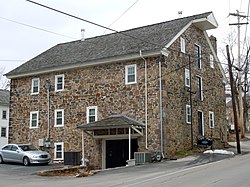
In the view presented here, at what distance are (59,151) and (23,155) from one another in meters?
3.39

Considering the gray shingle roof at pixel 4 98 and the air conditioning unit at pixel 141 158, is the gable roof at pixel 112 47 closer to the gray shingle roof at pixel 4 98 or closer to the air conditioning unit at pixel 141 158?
the air conditioning unit at pixel 141 158

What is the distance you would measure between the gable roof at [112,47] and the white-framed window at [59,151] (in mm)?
5499

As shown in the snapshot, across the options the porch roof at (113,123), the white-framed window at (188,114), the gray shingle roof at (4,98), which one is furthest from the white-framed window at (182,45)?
the gray shingle roof at (4,98)

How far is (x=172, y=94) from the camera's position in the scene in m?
27.7

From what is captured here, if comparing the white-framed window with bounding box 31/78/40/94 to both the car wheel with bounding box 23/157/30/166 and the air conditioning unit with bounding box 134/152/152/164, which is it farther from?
the air conditioning unit with bounding box 134/152/152/164

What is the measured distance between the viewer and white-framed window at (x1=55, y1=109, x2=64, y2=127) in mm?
31281

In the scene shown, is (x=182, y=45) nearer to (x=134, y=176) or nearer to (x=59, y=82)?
(x=59, y=82)

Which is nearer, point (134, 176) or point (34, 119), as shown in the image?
point (134, 176)

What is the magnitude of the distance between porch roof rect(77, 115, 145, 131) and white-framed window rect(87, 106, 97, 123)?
1523 mm

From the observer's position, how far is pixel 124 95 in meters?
28.3

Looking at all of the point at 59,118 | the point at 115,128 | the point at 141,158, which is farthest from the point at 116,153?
the point at 59,118

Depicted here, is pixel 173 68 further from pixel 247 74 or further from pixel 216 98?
pixel 247 74

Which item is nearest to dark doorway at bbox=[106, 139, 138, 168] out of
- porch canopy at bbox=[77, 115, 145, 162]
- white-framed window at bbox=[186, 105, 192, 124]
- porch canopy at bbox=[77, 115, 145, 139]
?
porch canopy at bbox=[77, 115, 145, 162]

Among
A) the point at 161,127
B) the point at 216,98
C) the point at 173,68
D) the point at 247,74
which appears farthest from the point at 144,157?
the point at 247,74
